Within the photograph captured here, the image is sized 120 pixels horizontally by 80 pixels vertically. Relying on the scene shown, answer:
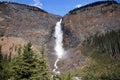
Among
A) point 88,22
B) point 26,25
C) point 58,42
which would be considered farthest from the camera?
point 26,25

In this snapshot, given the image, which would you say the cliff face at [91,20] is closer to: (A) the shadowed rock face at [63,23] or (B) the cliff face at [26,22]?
(A) the shadowed rock face at [63,23]

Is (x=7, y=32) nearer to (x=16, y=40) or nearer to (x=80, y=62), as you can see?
(x=16, y=40)

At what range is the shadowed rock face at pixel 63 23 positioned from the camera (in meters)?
148

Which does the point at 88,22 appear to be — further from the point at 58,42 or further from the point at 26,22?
the point at 26,22

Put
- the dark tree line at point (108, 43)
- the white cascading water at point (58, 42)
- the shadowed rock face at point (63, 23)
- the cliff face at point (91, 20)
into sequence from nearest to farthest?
the dark tree line at point (108, 43) < the white cascading water at point (58, 42) < the cliff face at point (91, 20) < the shadowed rock face at point (63, 23)

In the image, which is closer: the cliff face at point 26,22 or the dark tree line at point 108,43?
the dark tree line at point 108,43

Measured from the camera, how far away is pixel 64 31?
527ft

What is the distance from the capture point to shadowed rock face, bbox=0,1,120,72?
148 m

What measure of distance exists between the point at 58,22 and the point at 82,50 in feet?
144

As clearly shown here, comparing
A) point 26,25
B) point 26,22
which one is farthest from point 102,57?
point 26,22

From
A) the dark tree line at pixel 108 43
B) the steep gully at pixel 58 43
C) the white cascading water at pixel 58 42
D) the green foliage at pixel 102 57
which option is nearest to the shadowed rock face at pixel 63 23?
the steep gully at pixel 58 43

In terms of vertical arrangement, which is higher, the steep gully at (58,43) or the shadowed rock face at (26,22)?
the shadowed rock face at (26,22)

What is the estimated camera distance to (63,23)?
166m

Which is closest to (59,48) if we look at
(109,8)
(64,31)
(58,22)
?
(64,31)
